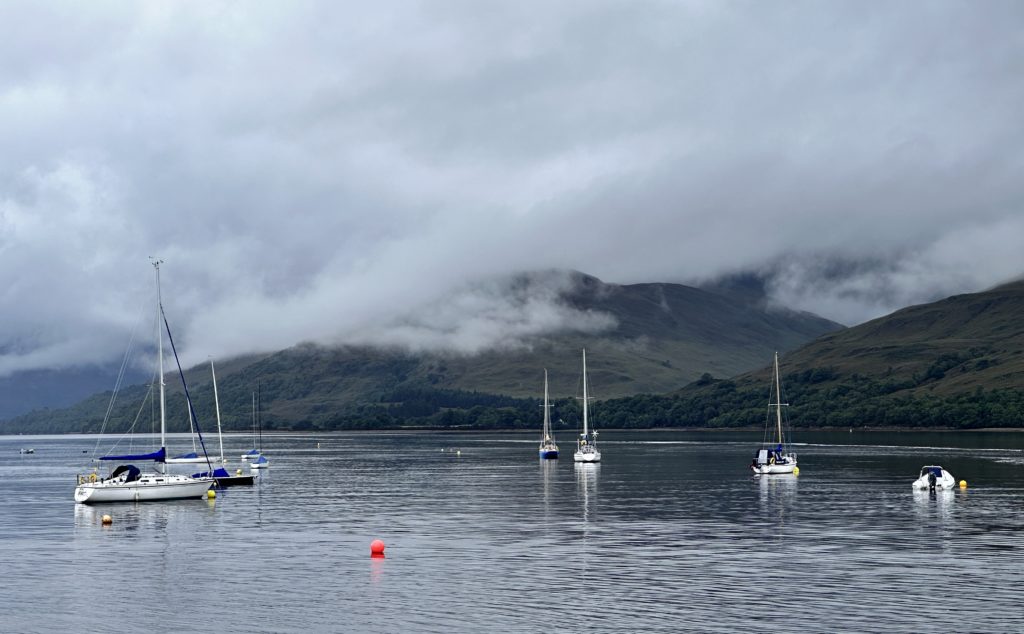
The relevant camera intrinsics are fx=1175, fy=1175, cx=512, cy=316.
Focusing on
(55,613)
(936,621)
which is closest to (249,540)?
(55,613)

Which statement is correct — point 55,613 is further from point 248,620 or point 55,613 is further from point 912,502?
point 912,502

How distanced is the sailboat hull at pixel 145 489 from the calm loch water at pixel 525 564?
1676mm

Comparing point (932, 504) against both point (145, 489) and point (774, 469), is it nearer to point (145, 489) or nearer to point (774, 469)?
point (774, 469)

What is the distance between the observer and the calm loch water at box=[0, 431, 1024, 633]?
63188mm

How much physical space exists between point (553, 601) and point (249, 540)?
136 ft

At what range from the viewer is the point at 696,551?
291 feet

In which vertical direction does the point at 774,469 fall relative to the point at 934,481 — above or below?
below

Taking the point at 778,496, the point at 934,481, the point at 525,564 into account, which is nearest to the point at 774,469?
the point at 934,481

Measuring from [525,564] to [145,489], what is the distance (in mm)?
73843

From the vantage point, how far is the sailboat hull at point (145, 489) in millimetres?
136500

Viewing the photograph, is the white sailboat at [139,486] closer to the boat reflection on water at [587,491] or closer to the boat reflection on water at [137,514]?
the boat reflection on water at [137,514]

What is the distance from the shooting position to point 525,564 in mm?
82188

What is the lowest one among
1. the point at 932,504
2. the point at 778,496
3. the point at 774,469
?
the point at 932,504

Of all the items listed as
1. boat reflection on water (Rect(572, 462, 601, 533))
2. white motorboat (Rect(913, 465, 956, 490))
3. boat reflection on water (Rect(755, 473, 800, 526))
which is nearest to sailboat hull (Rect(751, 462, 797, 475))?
boat reflection on water (Rect(755, 473, 800, 526))
